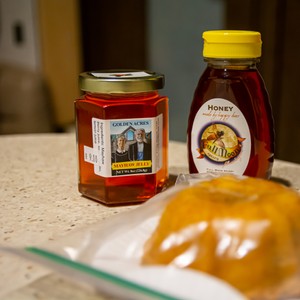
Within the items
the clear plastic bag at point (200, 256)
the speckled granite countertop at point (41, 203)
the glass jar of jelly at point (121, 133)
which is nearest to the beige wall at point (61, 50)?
the speckled granite countertop at point (41, 203)

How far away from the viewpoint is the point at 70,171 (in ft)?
2.72

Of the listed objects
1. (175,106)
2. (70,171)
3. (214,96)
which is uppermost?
(214,96)

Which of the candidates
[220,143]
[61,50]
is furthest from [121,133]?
[61,50]

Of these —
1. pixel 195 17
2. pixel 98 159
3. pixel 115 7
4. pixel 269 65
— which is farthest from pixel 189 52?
pixel 98 159

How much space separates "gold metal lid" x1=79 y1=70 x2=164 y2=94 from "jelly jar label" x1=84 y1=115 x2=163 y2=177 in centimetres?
4

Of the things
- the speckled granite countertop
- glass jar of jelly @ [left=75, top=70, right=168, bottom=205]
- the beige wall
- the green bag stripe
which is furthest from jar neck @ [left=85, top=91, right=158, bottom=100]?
the beige wall

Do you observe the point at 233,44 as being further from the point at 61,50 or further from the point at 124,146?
the point at 61,50

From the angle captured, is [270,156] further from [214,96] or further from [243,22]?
[243,22]

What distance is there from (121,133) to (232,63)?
0.17 m

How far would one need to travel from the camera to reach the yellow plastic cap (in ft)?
2.05

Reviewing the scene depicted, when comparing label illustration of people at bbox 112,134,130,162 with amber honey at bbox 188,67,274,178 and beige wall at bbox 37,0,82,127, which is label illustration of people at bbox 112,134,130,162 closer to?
amber honey at bbox 188,67,274,178

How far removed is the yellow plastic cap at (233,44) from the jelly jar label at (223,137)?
0.20 feet

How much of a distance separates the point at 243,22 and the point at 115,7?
2.76 ft

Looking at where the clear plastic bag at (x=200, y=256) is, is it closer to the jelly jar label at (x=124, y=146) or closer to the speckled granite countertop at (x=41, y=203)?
the speckled granite countertop at (x=41, y=203)
